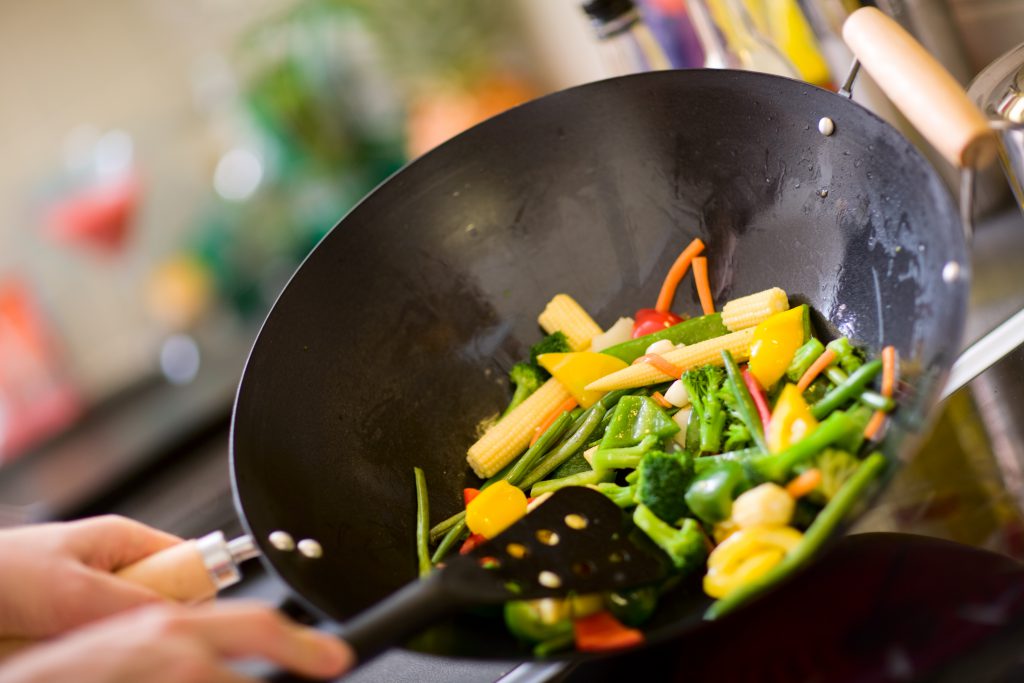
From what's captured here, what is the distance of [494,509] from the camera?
1.10 m

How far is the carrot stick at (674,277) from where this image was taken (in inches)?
50.4

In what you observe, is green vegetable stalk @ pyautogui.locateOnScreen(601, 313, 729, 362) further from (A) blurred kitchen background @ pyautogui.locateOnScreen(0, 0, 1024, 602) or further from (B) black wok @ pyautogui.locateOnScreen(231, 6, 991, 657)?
(A) blurred kitchen background @ pyautogui.locateOnScreen(0, 0, 1024, 602)

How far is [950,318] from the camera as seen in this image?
2.73 ft

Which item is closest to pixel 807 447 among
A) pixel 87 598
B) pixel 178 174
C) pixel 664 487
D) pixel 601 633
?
pixel 664 487

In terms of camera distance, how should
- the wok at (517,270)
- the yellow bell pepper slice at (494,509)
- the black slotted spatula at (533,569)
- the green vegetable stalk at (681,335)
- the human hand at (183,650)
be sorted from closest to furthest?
the human hand at (183,650) < the black slotted spatula at (533,569) < the wok at (517,270) < the yellow bell pepper slice at (494,509) < the green vegetable stalk at (681,335)

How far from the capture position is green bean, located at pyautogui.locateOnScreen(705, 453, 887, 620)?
32.1 inches

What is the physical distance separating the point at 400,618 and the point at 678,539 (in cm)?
29

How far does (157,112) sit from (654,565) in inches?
126

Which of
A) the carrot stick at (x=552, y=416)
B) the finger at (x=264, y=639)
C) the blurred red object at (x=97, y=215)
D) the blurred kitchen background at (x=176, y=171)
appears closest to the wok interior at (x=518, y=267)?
the carrot stick at (x=552, y=416)

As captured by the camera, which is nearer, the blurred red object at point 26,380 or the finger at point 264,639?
the finger at point 264,639

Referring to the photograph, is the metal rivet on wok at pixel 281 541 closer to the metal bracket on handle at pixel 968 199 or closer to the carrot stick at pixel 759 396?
the carrot stick at pixel 759 396

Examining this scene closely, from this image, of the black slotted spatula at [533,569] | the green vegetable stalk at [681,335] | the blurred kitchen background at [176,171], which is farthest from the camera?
the blurred kitchen background at [176,171]

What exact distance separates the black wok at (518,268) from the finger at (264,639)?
186 millimetres

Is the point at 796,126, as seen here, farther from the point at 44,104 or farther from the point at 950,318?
the point at 44,104
